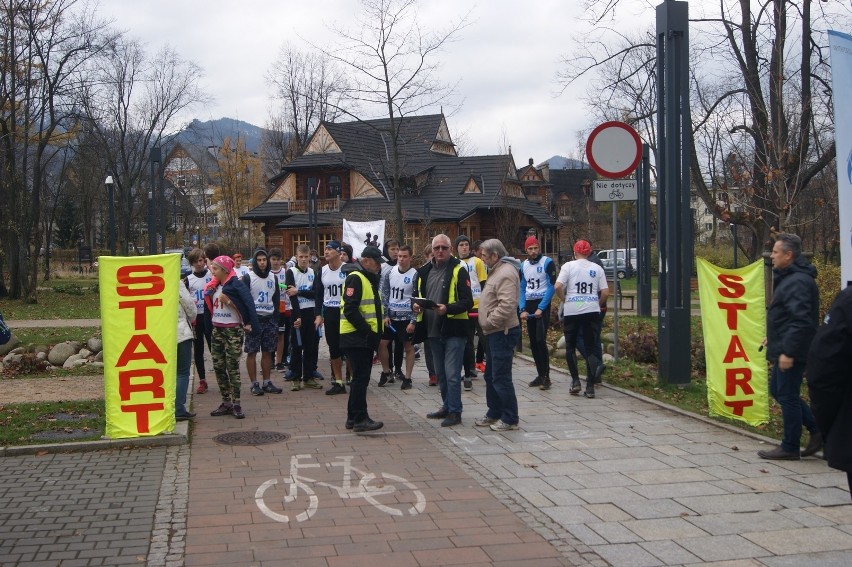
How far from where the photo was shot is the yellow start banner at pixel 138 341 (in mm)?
8180

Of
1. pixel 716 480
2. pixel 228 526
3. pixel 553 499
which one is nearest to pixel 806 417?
pixel 716 480

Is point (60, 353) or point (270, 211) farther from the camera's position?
point (270, 211)

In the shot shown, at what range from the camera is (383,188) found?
183 feet

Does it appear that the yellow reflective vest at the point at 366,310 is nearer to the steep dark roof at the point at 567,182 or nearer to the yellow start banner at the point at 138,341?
the yellow start banner at the point at 138,341

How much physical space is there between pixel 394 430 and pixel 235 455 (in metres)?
1.77

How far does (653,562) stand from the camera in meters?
5.09

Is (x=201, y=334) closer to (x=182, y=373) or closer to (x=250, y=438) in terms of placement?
(x=182, y=373)

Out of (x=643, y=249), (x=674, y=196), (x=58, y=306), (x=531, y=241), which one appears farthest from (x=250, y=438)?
(x=58, y=306)

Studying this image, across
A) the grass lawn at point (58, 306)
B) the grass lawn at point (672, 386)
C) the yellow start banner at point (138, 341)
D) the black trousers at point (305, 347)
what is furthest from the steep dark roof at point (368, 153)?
the yellow start banner at point (138, 341)

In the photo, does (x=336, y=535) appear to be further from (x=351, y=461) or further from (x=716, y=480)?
(x=716, y=480)

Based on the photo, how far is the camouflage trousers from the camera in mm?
9625

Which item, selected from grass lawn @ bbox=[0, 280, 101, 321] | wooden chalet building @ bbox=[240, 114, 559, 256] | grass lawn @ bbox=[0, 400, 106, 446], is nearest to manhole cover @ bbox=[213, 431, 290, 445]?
grass lawn @ bbox=[0, 400, 106, 446]

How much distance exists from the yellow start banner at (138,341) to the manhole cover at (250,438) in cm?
58

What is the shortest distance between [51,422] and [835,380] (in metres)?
7.79
